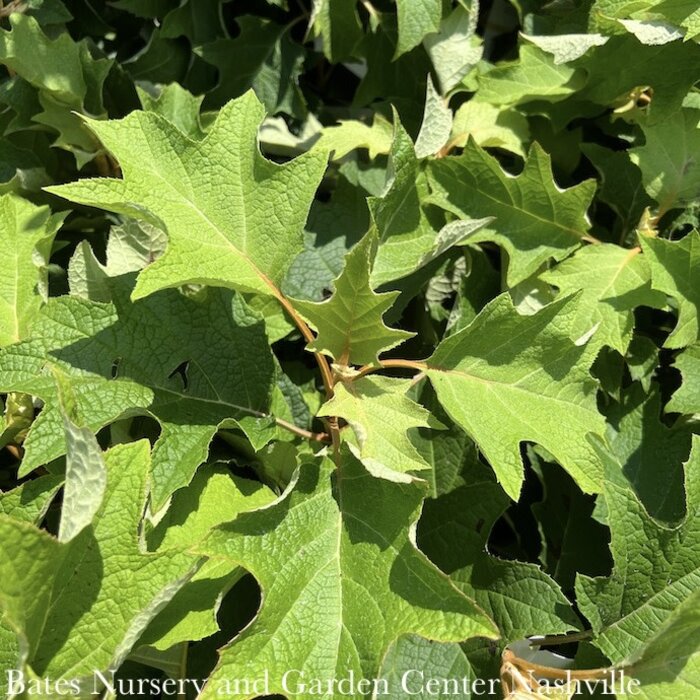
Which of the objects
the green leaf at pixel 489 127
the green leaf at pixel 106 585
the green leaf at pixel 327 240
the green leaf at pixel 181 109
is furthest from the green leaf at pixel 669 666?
the green leaf at pixel 181 109

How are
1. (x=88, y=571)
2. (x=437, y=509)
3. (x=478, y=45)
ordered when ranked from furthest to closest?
(x=478, y=45), (x=437, y=509), (x=88, y=571)

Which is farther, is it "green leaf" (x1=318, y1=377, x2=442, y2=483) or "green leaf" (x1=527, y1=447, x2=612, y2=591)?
"green leaf" (x1=527, y1=447, x2=612, y2=591)

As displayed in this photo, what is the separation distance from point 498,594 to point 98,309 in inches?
28.2

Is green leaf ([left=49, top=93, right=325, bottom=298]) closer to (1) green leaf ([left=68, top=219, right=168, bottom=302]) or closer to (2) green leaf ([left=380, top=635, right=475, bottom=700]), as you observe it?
(1) green leaf ([left=68, top=219, right=168, bottom=302])

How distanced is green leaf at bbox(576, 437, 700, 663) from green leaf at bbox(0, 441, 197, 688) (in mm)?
587

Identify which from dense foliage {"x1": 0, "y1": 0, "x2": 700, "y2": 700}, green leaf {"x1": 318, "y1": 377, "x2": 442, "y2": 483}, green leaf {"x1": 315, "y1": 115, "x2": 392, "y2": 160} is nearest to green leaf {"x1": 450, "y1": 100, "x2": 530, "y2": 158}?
dense foliage {"x1": 0, "y1": 0, "x2": 700, "y2": 700}

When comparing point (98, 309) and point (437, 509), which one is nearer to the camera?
point (98, 309)

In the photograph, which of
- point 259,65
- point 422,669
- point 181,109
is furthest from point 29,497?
point 259,65

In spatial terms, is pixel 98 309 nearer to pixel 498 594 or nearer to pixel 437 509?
pixel 437 509

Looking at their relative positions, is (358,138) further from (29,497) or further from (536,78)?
(29,497)

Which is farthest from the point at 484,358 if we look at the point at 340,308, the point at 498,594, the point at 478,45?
the point at 478,45

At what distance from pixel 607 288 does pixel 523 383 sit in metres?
0.28

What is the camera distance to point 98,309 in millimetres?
1069

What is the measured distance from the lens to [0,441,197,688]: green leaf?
0.87 meters
